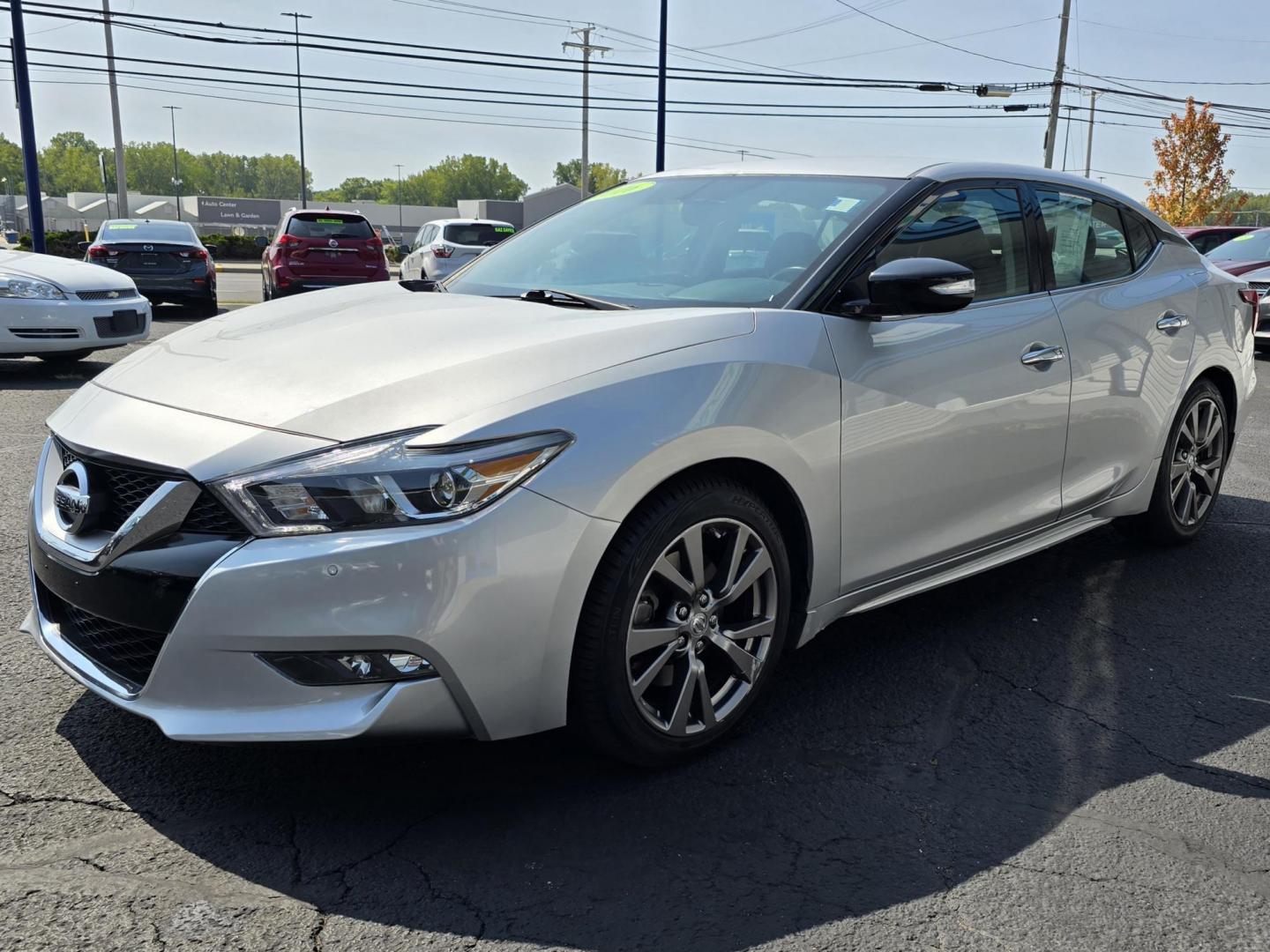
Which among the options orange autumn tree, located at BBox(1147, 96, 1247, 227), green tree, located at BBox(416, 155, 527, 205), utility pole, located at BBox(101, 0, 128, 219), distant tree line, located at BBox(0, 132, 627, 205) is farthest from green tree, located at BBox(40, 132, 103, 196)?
orange autumn tree, located at BBox(1147, 96, 1247, 227)

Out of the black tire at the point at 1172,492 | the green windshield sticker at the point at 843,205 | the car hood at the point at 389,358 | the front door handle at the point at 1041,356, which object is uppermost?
the green windshield sticker at the point at 843,205

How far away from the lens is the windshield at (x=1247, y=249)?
14406 mm

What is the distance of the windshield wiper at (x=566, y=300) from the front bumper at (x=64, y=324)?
693 centimetres

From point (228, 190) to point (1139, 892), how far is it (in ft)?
659

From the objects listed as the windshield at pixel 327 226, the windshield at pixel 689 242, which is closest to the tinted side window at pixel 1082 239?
the windshield at pixel 689 242

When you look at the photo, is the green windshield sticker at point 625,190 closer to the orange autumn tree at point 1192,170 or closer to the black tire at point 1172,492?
the black tire at point 1172,492

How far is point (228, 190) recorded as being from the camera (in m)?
185

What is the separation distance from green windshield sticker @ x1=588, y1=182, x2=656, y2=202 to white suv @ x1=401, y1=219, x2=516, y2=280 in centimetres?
1422

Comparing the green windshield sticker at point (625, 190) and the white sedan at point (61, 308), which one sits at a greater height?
the green windshield sticker at point (625, 190)

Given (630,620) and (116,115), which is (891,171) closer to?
(630,620)

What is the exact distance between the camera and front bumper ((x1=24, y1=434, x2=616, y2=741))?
232 centimetres

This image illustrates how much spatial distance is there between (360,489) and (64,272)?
8.29 m

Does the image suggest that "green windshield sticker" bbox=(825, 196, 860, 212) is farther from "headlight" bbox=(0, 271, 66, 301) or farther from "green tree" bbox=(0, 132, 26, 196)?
"green tree" bbox=(0, 132, 26, 196)

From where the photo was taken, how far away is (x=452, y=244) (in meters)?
19.1
